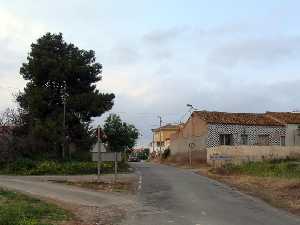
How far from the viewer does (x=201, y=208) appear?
22.4 meters

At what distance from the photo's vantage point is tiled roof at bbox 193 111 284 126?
64.8 m

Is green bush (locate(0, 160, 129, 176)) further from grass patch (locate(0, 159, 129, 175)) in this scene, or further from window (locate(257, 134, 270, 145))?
window (locate(257, 134, 270, 145))

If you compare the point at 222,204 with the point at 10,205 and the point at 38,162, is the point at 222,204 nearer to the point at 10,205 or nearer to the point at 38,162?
the point at 10,205

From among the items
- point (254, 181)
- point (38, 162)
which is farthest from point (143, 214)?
point (38, 162)

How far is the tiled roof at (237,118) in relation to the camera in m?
64.8

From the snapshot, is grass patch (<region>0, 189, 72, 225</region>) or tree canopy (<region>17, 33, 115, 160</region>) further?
tree canopy (<region>17, 33, 115, 160</region>)

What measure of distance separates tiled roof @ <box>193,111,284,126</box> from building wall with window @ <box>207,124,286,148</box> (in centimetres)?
42

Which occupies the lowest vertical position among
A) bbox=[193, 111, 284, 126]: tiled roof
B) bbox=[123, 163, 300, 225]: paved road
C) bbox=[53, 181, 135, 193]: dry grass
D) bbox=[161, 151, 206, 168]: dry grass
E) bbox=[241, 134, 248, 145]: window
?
bbox=[123, 163, 300, 225]: paved road

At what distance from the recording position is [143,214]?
67.1 ft

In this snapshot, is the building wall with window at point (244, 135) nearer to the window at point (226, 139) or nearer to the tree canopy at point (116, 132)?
the window at point (226, 139)

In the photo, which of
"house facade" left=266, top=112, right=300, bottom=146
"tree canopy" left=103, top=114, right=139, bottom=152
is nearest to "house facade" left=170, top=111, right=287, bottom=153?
"house facade" left=266, top=112, right=300, bottom=146

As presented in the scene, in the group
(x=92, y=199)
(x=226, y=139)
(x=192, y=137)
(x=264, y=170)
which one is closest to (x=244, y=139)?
(x=226, y=139)

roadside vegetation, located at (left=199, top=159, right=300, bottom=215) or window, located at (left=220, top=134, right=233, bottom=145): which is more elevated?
window, located at (left=220, top=134, right=233, bottom=145)

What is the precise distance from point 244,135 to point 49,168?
24.8m
